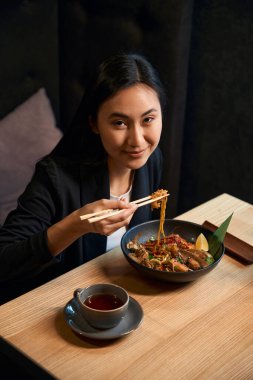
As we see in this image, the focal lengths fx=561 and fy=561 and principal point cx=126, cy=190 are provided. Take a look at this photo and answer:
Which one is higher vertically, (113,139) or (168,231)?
(113,139)

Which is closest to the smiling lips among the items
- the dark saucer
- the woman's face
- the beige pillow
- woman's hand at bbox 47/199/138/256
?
the woman's face

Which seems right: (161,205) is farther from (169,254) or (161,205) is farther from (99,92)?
(99,92)

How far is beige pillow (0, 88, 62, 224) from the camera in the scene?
8.57ft

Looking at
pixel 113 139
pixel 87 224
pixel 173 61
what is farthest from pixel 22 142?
pixel 87 224

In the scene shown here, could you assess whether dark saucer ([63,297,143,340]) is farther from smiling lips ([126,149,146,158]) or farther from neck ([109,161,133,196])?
neck ([109,161,133,196])

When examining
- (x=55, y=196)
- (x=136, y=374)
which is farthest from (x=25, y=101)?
(x=136, y=374)

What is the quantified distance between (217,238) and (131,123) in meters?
0.45

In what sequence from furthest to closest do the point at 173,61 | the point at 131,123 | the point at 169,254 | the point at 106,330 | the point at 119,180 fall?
1. the point at 173,61
2. the point at 119,180
3. the point at 131,123
4. the point at 169,254
5. the point at 106,330

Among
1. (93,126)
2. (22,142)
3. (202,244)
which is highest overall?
(93,126)

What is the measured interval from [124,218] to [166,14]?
1405mm

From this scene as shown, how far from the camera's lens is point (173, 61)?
8.73 ft

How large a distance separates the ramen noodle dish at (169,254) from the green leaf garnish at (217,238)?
0.07ft

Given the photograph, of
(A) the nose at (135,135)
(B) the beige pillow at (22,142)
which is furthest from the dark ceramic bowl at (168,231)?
(B) the beige pillow at (22,142)

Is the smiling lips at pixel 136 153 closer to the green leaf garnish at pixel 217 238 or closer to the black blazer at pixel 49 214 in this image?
the black blazer at pixel 49 214
